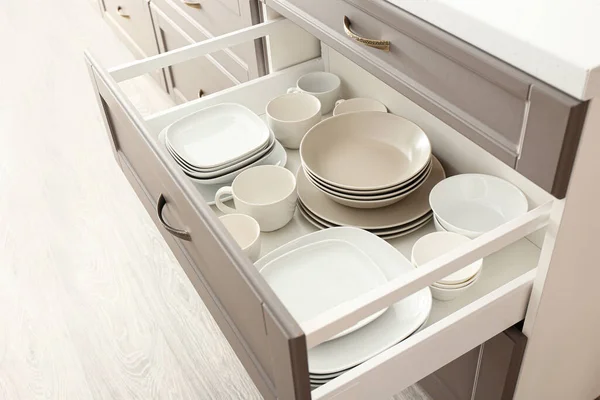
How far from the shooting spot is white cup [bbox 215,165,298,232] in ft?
3.43

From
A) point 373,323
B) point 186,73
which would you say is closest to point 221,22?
point 186,73

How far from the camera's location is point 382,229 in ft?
3.43

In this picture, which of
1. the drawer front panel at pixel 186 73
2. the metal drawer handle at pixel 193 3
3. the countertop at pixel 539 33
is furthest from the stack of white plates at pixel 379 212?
the metal drawer handle at pixel 193 3

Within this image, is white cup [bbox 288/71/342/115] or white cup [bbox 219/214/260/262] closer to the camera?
white cup [bbox 219/214/260/262]

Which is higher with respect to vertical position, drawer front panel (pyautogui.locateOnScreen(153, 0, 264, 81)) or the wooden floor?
drawer front panel (pyautogui.locateOnScreen(153, 0, 264, 81))

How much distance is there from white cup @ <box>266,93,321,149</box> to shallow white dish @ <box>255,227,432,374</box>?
0.29 m

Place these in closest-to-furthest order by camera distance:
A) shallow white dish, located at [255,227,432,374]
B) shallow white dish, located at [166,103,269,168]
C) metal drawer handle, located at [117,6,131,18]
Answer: shallow white dish, located at [255,227,432,374]
shallow white dish, located at [166,103,269,168]
metal drawer handle, located at [117,6,131,18]

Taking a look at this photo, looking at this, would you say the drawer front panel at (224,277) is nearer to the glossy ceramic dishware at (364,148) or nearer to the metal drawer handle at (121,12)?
the glossy ceramic dishware at (364,148)

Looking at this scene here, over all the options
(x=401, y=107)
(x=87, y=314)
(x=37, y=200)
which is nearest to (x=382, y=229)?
(x=401, y=107)

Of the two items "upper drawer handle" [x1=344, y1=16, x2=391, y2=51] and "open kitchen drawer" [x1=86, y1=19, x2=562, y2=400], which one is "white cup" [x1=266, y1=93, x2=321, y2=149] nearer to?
"open kitchen drawer" [x1=86, y1=19, x2=562, y2=400]

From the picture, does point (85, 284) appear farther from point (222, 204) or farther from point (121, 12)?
point (121, 12)

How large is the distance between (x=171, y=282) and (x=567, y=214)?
1100mm

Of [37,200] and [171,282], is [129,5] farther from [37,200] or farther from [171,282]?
[171,282]

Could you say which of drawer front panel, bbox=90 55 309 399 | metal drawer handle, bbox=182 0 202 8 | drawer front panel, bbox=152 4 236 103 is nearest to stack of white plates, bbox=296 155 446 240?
drawer front panel, bbox=90 55 309 399
